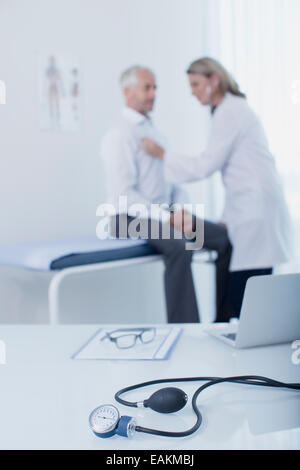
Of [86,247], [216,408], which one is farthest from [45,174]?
[216,408]

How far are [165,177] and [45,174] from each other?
0.57m

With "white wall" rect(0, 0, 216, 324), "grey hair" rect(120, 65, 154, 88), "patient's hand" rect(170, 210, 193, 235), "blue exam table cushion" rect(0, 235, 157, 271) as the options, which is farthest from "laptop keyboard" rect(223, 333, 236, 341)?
"grey hair" rect(120, 65, 154, 88)

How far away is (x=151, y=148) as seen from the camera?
6.90 ft

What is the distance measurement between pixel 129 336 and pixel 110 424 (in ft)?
1.16

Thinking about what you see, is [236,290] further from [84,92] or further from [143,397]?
[143,397]

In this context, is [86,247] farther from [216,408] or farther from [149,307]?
[216,408]

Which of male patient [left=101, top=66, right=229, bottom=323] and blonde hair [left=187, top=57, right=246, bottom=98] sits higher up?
blonde hair [left=187, top=57, right=246, bottom=98]

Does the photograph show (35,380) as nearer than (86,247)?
Yes

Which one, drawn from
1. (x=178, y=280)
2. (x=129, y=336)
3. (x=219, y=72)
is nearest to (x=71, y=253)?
(x=178, y=280)

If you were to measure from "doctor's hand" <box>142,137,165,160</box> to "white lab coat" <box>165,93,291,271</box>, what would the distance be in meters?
0.22

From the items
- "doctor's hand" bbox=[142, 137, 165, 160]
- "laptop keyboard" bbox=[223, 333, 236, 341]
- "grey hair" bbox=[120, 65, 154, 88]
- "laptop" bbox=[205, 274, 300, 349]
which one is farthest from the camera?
"grey hair" bbox=[120, 65, 154, 88]

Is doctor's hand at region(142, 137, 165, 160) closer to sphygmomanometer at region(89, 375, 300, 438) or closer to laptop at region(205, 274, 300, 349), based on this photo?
laptop at region(205, 274, 300, 349)

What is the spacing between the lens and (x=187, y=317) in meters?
1.87

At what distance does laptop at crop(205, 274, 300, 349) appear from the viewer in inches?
26.5
